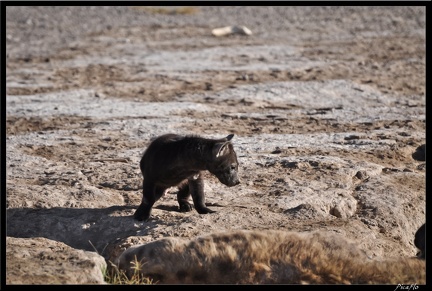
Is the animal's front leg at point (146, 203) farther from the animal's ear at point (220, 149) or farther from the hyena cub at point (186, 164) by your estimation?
the animal's ear at point (220, 149)

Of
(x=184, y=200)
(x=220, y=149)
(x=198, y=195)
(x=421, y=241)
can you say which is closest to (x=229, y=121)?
(x=184, y=200)

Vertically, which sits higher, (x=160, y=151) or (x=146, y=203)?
(x=160, y=151)

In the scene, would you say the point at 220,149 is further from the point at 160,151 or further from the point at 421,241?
the point at 421,241

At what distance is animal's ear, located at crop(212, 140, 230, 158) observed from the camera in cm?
690

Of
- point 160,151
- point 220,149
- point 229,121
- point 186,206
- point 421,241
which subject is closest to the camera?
point 421,241

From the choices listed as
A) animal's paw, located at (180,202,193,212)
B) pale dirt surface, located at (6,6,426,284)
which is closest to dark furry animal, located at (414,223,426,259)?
pale dirt surface, located at (6,6,426,284)

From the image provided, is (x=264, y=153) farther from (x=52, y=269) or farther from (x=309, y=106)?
(x=52, y=269)

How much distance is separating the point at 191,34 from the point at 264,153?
27.0 ft

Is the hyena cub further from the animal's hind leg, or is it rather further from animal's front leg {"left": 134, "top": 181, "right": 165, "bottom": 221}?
the animal's hind leg

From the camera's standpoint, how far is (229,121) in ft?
34.0

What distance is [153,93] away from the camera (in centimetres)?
1191

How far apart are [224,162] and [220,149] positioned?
0.47 ft

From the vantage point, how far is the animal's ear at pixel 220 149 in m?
6.90

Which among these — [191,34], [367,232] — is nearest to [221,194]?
[367,232]
